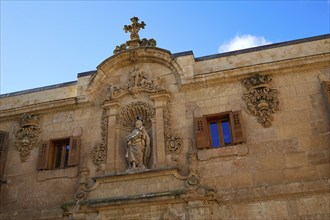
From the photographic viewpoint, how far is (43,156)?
1245 centimetres

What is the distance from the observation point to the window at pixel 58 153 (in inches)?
481

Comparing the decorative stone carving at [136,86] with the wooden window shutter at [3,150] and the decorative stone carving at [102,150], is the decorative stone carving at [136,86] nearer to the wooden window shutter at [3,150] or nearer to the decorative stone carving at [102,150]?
the decorative stone carving at [102,150]

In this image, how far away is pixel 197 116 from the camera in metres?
11.7

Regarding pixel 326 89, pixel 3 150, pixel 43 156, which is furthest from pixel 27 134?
pixel 326 89

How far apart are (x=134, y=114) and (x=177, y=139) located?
6.39ft

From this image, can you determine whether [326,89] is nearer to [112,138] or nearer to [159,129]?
[159,129]

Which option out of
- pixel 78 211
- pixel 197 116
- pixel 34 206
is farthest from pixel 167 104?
pixel 34 206

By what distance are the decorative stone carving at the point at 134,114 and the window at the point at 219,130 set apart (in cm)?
172

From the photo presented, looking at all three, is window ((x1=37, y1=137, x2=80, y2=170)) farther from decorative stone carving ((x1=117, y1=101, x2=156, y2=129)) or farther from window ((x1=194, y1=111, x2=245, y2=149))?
window ((x1=194, y1=111, x2=245, y2=149))

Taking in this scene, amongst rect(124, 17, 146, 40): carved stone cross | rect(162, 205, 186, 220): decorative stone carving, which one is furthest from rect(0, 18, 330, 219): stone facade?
rect(124, 17, 146, 40): carved stone cross

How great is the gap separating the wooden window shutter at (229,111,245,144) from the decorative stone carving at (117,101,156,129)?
8.72 feet

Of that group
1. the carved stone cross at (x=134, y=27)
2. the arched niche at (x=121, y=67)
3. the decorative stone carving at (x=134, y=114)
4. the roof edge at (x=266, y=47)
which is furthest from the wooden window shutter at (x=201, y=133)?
the carved stone cross at (x=134, y=27)

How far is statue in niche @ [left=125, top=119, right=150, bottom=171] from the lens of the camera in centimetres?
1134

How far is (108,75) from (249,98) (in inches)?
200
